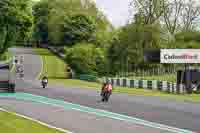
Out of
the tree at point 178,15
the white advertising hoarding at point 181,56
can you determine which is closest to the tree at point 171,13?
the tree at point 178,15

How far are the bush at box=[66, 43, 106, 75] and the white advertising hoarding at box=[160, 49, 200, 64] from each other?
25.7 meters

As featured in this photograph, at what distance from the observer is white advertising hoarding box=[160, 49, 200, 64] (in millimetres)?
47438

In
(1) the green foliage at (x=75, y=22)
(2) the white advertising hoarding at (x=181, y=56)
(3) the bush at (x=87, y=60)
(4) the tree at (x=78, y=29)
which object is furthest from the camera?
(1) the green foliage at (x=75, y=22)

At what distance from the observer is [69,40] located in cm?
10444

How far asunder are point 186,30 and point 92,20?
79.0ft

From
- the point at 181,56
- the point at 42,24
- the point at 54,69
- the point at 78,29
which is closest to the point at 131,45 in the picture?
the point at 54,69

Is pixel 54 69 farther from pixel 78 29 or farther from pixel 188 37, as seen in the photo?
pixel 78 29

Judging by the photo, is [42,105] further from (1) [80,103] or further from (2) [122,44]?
(2) [122,44]

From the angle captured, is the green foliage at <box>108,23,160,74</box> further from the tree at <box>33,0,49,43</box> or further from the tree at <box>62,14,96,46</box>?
the tree at <box>33,0,49,43</box>

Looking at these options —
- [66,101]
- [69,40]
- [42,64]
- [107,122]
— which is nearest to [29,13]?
[42,64]

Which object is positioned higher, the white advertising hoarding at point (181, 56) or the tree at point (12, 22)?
the tree at point (12, 22)

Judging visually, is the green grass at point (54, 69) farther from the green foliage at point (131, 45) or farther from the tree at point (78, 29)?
the tree at point (78, 29)

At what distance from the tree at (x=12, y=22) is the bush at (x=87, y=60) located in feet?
26.9

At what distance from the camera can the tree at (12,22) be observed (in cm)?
7538
